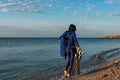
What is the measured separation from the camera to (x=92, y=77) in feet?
34.8

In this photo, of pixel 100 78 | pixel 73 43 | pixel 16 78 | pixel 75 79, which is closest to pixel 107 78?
pixel 100 78

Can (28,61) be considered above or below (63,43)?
below

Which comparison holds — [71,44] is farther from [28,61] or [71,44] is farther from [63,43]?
[28,61]

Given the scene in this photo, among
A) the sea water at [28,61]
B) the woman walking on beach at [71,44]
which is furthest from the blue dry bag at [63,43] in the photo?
the sea water at [28,61]

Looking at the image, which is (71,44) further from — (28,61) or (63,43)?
(28,61)

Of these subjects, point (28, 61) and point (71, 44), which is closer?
point (71, 44)

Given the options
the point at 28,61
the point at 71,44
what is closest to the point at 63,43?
the point at 71,44

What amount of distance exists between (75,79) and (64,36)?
1913 millimetres

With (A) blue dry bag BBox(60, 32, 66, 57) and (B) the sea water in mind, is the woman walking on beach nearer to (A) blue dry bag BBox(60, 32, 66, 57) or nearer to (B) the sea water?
(A) blue dry bag BBox(60, 32, 66, 57)

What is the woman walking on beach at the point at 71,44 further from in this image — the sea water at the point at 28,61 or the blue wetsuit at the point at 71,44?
the sea water at the point at 28,61

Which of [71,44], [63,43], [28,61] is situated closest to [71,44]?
[71,44]

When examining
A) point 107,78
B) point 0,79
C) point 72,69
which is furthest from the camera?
point 0,79

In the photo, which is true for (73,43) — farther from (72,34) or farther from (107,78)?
(107,78)

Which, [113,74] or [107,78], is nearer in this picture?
[107,78]
